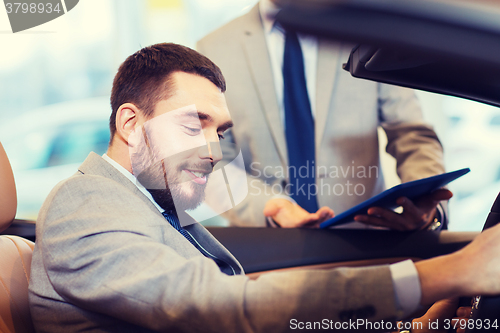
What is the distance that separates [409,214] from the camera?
1058mm

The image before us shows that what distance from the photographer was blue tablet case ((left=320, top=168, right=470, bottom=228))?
29.8 inches

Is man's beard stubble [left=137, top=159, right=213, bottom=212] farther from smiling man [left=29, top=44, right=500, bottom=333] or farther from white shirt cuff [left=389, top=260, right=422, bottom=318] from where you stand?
white shirt cuff [left=389, top=260, right=422, bottom=318]

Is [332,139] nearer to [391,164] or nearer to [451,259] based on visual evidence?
[391,164]

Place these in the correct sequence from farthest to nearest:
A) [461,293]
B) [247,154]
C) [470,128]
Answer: [470,128], [247,154], [461,293]

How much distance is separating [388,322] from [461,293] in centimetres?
9

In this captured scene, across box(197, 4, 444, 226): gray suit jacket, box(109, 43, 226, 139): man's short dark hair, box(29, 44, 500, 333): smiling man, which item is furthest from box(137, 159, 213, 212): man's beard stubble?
box(197, 4, 444, 226): gray suit jacket

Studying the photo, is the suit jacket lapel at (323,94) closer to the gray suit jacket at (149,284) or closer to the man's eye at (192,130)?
the man's eye at (192,130)

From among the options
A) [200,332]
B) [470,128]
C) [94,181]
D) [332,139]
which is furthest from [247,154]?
[470,128]

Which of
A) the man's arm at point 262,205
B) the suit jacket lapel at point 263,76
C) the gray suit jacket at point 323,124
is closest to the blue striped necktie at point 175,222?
the man's arm at point 262,205

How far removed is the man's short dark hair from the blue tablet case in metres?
0.43

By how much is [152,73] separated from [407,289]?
622 millimetres

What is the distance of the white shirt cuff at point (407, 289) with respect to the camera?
0.42 meters

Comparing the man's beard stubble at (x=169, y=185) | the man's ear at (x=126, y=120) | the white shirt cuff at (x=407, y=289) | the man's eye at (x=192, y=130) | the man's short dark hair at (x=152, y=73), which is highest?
the man's short dark hair at (x=152, y=73)

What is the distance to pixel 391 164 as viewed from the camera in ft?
5.14
